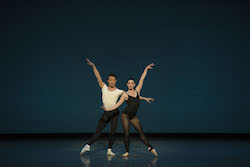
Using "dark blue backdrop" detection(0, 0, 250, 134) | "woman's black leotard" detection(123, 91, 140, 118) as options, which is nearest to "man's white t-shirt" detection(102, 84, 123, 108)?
"woman's black leotard" detection(123, 91, 140, 118)

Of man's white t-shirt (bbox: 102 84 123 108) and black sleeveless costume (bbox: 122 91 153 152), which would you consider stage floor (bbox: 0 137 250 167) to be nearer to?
black sleeveless costume (bbox: 122 91 153 152)

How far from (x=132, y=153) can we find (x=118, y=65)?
283 cm

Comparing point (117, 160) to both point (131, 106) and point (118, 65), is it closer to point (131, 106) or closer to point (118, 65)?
point (131, 106)

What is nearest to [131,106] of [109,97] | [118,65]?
[109,97]

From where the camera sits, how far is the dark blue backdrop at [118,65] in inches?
278

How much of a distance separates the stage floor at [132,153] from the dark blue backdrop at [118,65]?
716 millimetres

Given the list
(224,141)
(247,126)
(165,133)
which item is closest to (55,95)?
(165,133)

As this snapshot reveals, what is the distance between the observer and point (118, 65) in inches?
280

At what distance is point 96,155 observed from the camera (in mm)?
4520

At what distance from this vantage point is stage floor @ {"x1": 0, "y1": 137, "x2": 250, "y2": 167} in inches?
153

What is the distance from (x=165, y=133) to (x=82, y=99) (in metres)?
2.07

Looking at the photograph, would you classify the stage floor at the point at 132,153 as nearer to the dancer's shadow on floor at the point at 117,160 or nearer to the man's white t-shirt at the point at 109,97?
the dancer's shadow on floor at the point at 117,160

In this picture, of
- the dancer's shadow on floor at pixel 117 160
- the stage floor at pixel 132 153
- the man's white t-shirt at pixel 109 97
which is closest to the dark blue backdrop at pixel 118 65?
the stage floor at pixel 132 153

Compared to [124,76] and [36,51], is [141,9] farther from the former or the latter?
[36,51]
